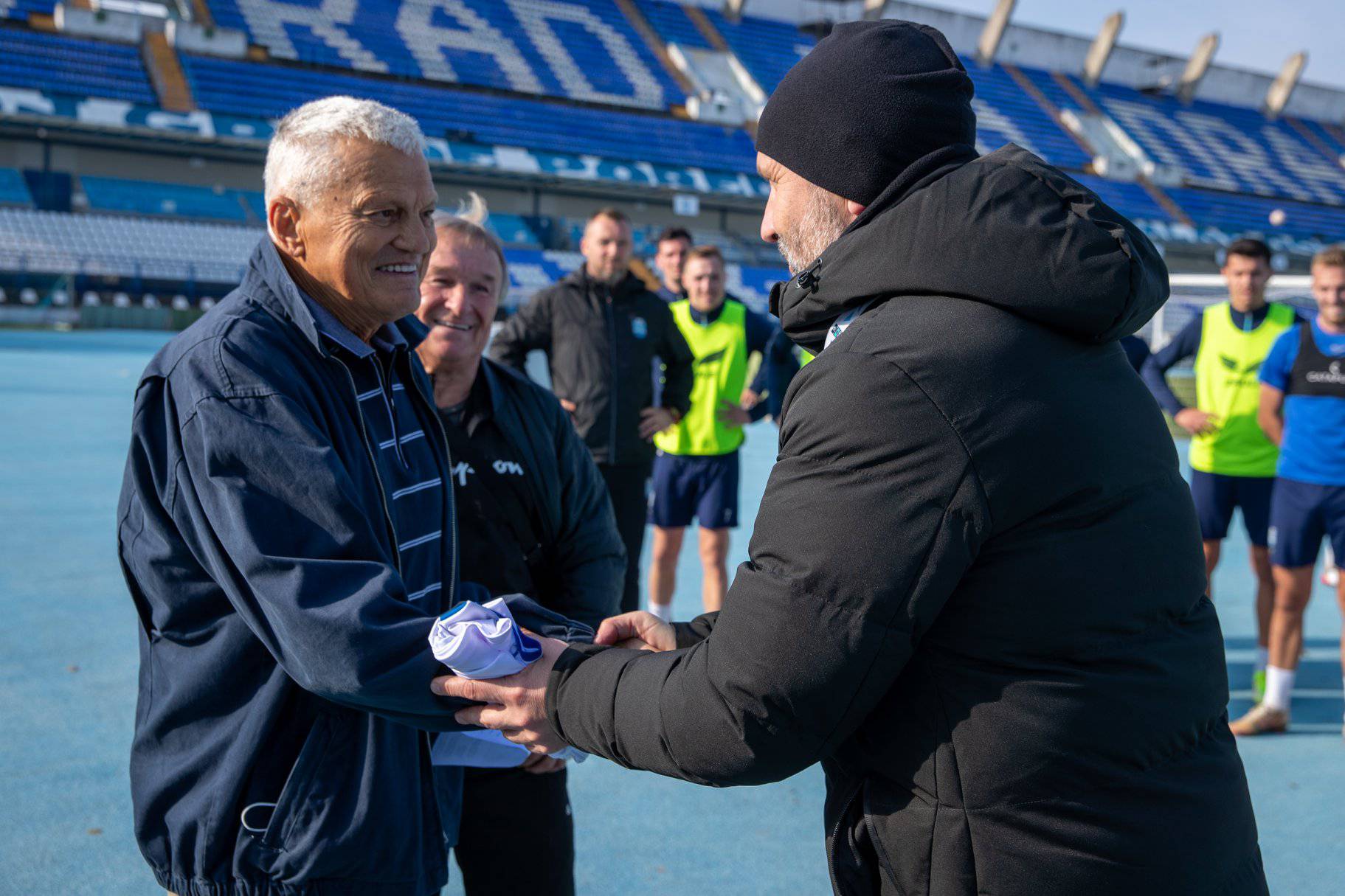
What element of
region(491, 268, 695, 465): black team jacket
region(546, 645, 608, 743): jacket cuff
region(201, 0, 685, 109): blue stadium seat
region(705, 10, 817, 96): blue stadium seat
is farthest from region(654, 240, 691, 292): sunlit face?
region(705, 10, 817, 96): blue stadium seat

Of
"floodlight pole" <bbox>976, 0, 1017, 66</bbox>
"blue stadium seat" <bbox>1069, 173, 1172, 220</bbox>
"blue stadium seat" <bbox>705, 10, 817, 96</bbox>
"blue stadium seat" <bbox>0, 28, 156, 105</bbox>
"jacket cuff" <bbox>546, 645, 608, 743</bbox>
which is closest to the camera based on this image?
"jacket cuff" <bbox>546, 645, 608, 743</bbox>

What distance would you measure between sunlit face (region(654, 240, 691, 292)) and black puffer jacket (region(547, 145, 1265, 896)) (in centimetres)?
586

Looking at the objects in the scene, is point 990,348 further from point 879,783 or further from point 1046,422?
point 879,783

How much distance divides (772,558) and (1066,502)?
1.11 feet

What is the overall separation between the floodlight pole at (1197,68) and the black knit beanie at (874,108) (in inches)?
1809

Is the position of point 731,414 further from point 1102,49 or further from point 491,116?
point 1102,49

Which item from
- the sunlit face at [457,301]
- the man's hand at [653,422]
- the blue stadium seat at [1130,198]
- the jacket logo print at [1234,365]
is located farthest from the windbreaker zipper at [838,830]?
the blue stadium seat at [1130,198]

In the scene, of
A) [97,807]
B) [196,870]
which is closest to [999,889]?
[196,870]

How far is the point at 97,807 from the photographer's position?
3.64 metres

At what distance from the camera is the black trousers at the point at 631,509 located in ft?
18.7

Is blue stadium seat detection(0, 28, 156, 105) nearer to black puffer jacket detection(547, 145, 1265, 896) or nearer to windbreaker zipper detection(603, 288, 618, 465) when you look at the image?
windbreaker zipper detection(603, 288, 618, 465)

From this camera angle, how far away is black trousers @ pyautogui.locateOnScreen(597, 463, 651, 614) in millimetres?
5688

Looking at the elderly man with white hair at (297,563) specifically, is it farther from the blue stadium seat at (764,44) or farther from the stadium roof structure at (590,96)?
the blue stadium seat at (764,44)

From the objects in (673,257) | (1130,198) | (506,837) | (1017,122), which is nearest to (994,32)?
(1017,122)
